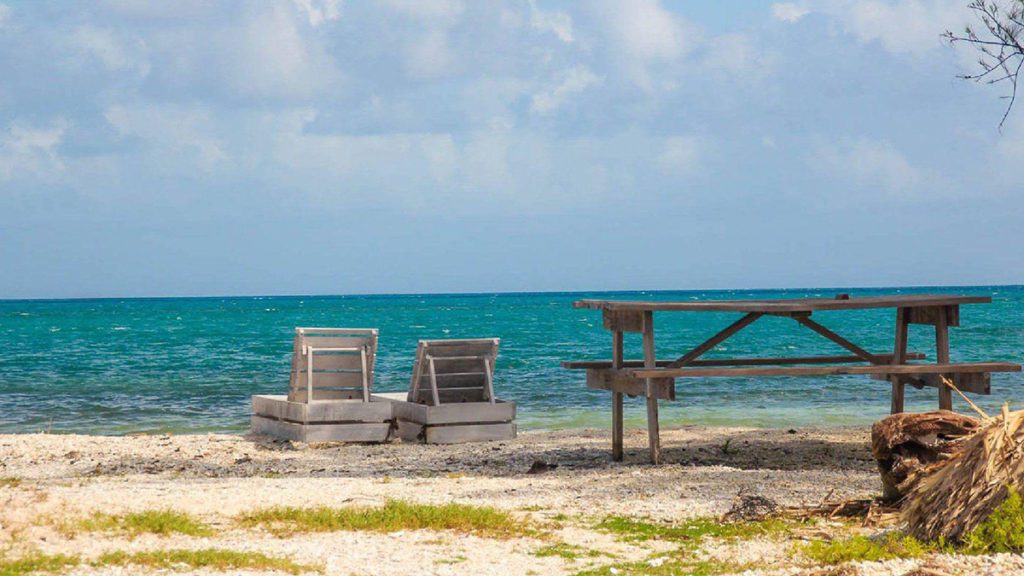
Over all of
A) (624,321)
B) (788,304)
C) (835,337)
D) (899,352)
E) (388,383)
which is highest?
(788,304)

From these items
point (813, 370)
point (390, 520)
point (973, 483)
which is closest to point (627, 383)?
point (813, 370)

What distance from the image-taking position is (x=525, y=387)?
77.3 feet

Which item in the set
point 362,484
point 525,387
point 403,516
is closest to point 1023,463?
point 403,516

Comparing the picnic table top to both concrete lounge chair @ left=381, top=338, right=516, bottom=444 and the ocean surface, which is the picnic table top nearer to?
concrete lounge chair @ left=381, top=338, right=516, bottom=444

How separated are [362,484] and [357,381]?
4.45 m

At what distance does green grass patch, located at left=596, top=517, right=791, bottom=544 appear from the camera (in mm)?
7215

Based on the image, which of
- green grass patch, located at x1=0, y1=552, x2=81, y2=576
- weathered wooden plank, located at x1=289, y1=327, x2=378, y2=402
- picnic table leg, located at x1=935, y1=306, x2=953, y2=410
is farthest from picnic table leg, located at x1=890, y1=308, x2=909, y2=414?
green grass patch, located at x1=0, y1=552, x2=81, y2=576

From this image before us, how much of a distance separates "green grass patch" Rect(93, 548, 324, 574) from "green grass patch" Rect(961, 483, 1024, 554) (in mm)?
3435

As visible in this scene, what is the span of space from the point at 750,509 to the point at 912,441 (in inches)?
47.6

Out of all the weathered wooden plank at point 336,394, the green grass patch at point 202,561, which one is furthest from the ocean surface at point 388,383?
the green grass patch at point 202,561

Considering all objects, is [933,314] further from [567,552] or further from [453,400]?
[567,552]

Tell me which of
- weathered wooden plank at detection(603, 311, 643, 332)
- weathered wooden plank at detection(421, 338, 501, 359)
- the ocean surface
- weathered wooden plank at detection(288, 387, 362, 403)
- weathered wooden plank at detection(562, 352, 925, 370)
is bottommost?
the ocean surface

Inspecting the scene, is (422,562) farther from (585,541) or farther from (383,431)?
(383,431)

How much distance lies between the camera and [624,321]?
1120cm
